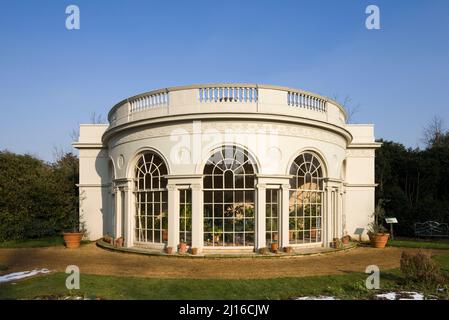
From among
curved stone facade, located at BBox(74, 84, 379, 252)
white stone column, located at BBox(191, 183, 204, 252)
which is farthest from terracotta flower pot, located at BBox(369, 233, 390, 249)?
white stone column, located at BBox(191, 183, 204, 252)

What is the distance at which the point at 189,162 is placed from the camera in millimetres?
12336

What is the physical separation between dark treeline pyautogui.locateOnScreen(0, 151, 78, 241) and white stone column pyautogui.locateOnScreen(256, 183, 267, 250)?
374 inches

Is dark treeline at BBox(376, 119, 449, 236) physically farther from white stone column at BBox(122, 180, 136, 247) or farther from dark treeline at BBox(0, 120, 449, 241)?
white stone column at BBox(122, 180, 136, 247)

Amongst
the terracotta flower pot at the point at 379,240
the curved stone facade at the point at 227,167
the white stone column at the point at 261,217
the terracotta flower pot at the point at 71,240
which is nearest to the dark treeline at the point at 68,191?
the terracotta flower pot at the point at 71,240

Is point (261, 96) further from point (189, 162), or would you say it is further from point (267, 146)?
point (189, 162)

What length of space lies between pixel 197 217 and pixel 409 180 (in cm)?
1967

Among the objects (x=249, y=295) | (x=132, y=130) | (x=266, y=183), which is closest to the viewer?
(x=249, y=295)

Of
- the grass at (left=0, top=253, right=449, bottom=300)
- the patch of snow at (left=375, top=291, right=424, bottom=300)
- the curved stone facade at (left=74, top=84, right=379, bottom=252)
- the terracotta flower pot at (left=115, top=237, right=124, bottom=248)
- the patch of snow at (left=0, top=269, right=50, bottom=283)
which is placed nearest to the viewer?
the patch of snow at (left=375, top=291, right=424, bottom=300)

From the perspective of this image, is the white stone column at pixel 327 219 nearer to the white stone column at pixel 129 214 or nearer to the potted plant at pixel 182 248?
the potted plant at pixel 182 248

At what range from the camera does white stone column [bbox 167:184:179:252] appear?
40.4 ft

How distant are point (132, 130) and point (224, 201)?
4.50 m

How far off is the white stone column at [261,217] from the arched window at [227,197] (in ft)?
1.01

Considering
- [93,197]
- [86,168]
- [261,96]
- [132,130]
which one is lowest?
[93,197]
